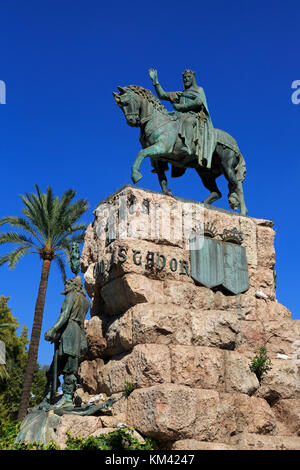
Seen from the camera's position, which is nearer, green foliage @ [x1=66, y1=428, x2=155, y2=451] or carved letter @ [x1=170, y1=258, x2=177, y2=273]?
green foliage @ [x1=66, y1=428, x2=155, y2=451]

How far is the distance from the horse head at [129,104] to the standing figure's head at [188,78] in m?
1.33

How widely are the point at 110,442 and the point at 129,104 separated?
232 inches

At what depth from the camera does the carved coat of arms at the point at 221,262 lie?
9.05 metres

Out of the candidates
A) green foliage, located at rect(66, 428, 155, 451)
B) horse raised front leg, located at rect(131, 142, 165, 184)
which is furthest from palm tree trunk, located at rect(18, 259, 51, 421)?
green foliage, located at rect(66, 428, 155, 451)

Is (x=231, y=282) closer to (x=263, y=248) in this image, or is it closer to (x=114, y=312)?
(x=263, y=248)

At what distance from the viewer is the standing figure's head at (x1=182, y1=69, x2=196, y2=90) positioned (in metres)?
11.1

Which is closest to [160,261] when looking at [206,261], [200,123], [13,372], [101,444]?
[206,261]

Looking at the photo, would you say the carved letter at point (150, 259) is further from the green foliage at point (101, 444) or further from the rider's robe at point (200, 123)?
the rider's robe at point (200, 123)

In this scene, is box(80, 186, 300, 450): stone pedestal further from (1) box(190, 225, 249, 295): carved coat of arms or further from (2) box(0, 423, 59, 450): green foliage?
(2) box(0, 423, 59, 450): green foliage

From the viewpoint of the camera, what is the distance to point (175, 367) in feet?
25.7

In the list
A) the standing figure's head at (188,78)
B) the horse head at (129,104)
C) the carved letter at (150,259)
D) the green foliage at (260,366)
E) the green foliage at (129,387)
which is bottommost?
the green foliage at (129,387)

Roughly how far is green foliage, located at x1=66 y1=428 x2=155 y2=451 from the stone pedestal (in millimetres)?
315

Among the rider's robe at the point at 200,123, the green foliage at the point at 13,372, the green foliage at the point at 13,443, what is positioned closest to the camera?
the green foliage at the point at 13,443

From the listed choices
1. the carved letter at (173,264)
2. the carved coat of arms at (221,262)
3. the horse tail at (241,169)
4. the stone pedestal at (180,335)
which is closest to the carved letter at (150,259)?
the stone pedestal at (180,335)
